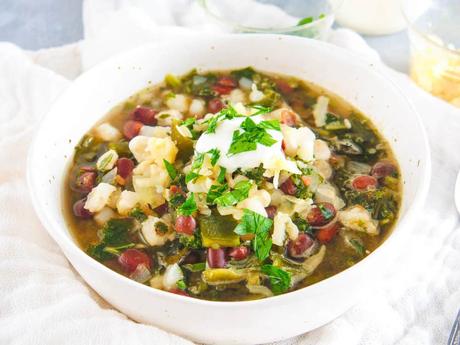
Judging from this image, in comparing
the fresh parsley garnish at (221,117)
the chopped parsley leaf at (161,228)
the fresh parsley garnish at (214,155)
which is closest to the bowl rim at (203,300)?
the chopped parsley leaf at (161,228)

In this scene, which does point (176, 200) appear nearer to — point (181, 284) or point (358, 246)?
point (181, 284)

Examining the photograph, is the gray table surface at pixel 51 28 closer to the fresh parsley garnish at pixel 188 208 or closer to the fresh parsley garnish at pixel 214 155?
A: the fresh parsley garnish at pixel 214 155

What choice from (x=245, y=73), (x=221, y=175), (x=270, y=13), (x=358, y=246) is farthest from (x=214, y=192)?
(x=270, y=13)

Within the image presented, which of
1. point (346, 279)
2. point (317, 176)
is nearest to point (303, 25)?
point (317, 176)

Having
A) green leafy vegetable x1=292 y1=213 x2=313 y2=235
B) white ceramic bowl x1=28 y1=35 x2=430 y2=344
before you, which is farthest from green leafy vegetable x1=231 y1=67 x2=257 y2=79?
green leafy vegetable x1=292 y1=213 x2=313 y2=235

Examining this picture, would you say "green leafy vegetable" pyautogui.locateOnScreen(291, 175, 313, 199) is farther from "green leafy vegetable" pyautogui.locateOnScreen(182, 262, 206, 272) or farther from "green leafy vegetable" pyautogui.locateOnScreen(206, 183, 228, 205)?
"green leafy vegetable" pyautogui.locateOnScreen(182, 262, 206, 272)

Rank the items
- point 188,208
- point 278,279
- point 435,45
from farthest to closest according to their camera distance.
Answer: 1. point 435,45
2. point 188,208
3. point 278,279
